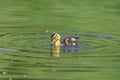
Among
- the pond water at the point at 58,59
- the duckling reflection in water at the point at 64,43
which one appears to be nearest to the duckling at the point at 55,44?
the duckling reflection in water at the point at 64,43

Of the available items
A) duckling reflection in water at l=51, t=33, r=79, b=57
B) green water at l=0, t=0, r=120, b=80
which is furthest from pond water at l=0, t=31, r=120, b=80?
duckling reflection in water at l=51, t=33, r=79, b=57

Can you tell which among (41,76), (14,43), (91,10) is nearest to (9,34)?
(14,43)

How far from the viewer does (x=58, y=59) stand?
14000 mm

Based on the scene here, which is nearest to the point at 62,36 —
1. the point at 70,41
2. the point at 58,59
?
the point at 70,41

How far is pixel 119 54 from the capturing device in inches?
569

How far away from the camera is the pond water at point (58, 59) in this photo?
1256 centimetres

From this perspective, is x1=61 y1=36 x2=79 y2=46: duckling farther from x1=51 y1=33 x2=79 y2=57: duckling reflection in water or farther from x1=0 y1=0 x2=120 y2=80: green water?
x1=0 y1=0 x2=120 y2=80: green water

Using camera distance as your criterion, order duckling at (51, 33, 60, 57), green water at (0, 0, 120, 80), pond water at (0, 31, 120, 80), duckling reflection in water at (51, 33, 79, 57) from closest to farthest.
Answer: pond water at (0, 31, 120, 80), green water at (0, 0, 120, 80), duckling at (51, 33, 60, 57), duckling reflection in water at (51, 33, 79, 57)

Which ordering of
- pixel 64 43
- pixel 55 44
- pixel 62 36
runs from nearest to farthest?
pixel 55 44 < pixel 64 43 < pixel 62 36

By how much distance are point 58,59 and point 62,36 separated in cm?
322

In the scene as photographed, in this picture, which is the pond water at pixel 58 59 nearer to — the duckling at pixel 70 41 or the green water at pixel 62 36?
the green water at pixel 62 36

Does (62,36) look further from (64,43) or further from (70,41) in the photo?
(70,41)

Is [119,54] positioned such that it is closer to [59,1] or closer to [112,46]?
[112,46]

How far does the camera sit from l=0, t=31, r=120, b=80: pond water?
12562 mm
